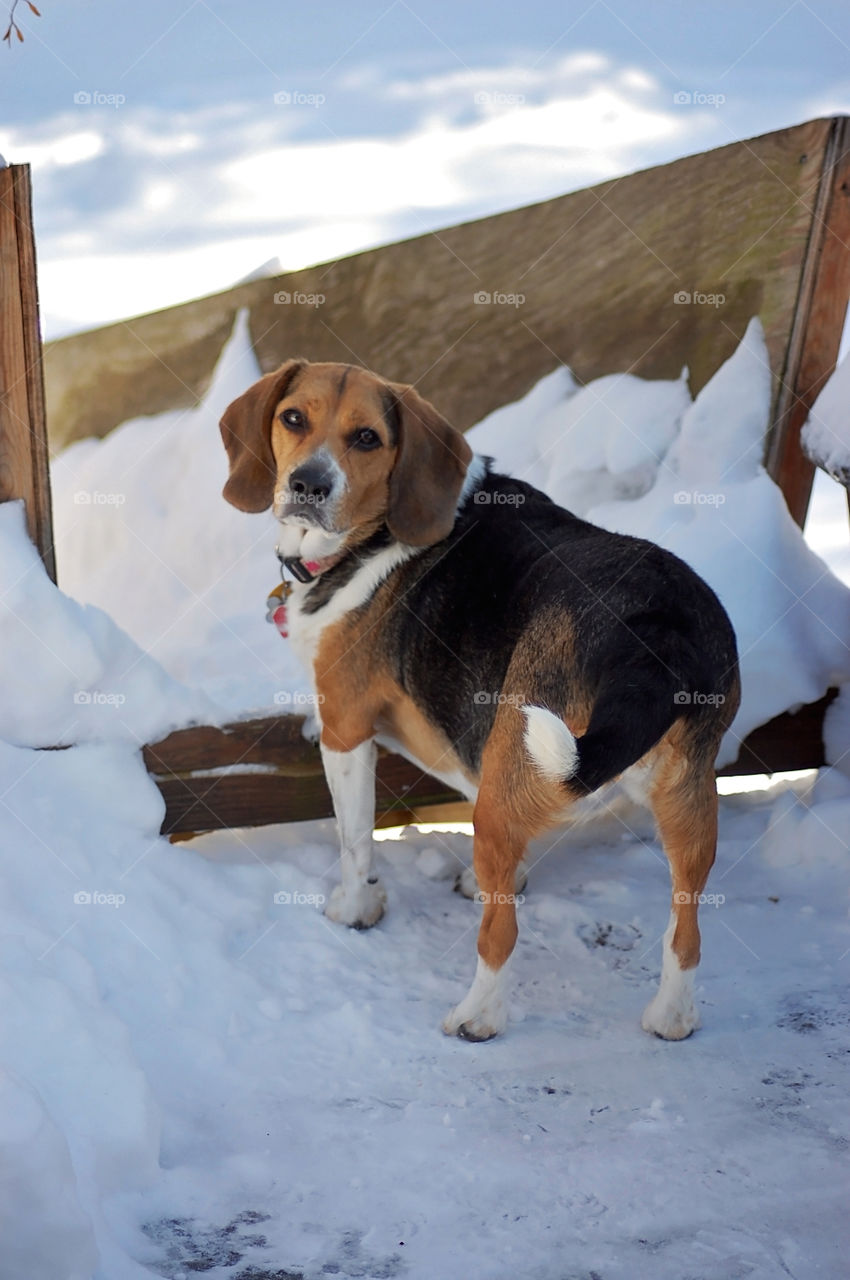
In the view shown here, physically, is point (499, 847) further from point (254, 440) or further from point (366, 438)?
point (254, 440)

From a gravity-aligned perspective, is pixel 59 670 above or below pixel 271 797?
above

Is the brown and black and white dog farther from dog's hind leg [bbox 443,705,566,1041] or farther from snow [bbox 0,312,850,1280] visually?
snow [bbox 0,312,850,1280]

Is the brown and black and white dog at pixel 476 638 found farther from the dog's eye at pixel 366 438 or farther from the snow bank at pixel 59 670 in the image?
the snow bank at pixel 59 670

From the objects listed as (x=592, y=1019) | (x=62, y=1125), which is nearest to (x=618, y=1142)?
(x=592, y=1019)

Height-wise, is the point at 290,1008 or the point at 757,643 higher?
the point at 757,643

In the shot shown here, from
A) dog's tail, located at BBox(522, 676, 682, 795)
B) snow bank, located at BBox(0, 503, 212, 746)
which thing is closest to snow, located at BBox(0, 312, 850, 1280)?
snow bank, located at BBox(0, 503, 212, 746)

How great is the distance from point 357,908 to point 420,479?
4.58 ft

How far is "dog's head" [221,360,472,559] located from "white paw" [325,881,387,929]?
1.11 meters

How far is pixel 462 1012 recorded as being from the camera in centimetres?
328

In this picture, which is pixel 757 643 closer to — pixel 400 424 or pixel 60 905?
pixel 400 424

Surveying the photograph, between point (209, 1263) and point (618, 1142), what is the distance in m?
0.99

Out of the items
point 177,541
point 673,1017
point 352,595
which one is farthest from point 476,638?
point 177,541

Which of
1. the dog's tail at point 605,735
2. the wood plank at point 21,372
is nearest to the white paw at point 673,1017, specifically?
the dog's tail at point 605,735

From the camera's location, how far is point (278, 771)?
4.41 meters
